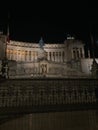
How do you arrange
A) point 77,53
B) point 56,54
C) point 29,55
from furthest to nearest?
point 56,54 → point 29,55 → point 77,53

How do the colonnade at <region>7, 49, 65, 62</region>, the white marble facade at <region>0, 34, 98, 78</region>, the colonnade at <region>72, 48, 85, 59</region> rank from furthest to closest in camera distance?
the colonnade at <region>72, 48, 85, 59</region> → the colonnade at <region>7, 49, 65, 62</region> → the white marble facade at <region>0, 34, 98, 78</region>

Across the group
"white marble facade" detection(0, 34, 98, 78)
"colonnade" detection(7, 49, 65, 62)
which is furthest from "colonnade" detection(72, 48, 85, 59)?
"colonnade" detection(7, 49, 65, 62)

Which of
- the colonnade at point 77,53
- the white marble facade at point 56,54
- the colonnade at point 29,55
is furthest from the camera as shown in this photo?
the colonnade at point 77,53

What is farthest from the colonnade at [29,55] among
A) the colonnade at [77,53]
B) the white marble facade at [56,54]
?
the colonnade at [77,53]

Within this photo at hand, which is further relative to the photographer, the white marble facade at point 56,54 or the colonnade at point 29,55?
the colonnade at point 29,55

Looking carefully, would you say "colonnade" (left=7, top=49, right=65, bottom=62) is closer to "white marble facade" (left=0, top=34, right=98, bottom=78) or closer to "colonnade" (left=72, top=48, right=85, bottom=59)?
"white marble facade" (left=0, top=34, right=98, bottom=78)

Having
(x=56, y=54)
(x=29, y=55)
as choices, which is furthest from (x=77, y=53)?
(x=29, y=55)

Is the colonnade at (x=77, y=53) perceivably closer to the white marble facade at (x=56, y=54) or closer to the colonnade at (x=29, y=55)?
the white marble facade at (x=56, y=54)

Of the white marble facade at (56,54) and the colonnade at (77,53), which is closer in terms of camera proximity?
the white marble facade at (56,54)

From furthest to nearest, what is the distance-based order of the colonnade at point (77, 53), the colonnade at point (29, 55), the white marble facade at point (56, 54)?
the colonnade at point (77, 53), the colonnade at point (29, 55), the white marble facade at point (56, 54)

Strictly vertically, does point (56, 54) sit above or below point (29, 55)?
above

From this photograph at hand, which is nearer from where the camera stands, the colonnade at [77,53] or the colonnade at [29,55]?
the colonnade at [29,55]

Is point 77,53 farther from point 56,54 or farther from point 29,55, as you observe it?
point 29,55

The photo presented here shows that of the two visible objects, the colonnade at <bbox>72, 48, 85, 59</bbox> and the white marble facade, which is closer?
the white marble facade
